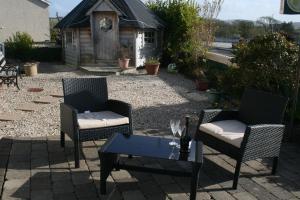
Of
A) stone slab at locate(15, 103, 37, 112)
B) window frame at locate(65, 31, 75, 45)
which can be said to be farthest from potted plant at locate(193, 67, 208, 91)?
window frame at locate(65, 31, 75, 45)

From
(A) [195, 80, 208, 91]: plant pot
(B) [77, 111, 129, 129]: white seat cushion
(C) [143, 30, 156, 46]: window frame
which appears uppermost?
(C) [143, 30, 156, 46]: window frame

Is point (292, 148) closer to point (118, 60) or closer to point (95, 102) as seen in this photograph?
point (95, 102)

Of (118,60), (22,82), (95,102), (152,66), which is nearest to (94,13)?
(118,60)

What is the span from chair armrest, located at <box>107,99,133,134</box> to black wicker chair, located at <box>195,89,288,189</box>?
103cm

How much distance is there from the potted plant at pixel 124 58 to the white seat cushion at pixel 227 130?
9.81 m

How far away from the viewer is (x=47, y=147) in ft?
Result: 17.5

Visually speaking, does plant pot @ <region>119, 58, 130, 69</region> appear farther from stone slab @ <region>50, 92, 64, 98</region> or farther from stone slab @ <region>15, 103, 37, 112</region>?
stone slab @ <region>15, 103, 37, 112</region>

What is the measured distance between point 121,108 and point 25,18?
69.4ft

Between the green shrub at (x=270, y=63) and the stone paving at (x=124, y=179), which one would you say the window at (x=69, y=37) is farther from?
the stone paving at (x=124, y=179)

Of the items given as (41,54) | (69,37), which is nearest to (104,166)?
(69,37)

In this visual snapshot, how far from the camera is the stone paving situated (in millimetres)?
3965

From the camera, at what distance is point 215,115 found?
16.7 feet

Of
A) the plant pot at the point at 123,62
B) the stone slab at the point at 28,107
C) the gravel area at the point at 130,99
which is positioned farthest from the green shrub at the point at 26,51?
the stone slab at the point at 28,107

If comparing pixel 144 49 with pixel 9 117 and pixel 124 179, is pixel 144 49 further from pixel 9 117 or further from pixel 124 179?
pixel 124 179
